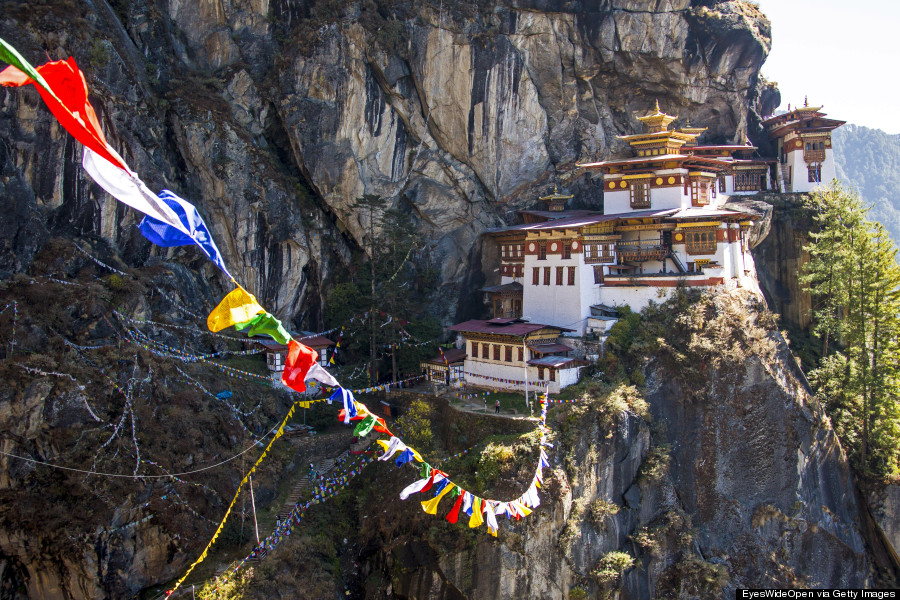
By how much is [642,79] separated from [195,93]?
1041 inches

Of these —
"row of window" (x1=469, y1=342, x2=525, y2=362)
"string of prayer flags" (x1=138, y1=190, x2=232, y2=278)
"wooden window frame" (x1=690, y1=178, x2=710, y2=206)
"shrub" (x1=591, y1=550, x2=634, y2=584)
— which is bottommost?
"shrub" (x1=591, y1=550, x2=634, y2=584)

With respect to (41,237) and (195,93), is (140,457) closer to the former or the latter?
(41,237)

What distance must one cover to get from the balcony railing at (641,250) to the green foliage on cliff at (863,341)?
8044mm

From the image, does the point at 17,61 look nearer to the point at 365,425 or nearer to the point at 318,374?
the point at 318,374

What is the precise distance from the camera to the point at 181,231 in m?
10.4

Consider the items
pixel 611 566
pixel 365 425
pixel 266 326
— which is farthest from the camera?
pixel 611 566

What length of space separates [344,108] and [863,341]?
28457mm

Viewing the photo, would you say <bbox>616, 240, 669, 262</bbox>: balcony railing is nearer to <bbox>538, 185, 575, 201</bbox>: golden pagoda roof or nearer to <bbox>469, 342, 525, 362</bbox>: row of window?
<bbox>538, 185, 575, 201</bbox>: golden pagoda roof

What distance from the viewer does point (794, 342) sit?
38938 mm

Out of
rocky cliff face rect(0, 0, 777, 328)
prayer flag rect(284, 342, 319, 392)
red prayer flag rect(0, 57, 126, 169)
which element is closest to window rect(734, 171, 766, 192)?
rocky cliff face rect(0, 0, 777, 328)

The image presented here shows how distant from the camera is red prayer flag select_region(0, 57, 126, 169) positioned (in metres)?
9.12

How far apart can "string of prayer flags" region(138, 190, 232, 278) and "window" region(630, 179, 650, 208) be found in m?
31.7

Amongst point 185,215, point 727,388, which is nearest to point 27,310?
point 185,215

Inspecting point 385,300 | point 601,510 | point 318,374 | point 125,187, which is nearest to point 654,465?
point 601,510
